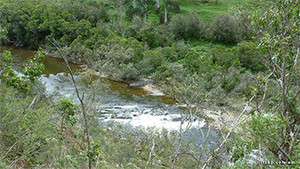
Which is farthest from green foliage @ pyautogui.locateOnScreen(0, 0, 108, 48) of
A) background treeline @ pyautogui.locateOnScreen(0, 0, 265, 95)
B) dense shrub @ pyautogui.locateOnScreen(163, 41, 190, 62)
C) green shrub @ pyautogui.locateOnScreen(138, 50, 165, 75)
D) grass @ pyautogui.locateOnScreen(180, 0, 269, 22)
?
grass @ pyautogui.locateOnScreen(180, 0, 269, 22)

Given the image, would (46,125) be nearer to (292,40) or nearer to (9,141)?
(9,141)

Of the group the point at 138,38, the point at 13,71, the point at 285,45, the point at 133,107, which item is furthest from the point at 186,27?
the point at 285,45

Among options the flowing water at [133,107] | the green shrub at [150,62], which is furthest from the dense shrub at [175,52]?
the flowing water at [133,107]

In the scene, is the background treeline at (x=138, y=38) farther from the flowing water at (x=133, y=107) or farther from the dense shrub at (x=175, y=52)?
the flowing water at (x=133, y=107)

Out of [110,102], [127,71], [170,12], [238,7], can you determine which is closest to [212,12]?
[170,12]

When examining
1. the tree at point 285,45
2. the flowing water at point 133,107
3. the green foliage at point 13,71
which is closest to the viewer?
the tree at point 285,45

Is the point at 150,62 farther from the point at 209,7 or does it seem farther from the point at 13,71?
the point at 209,7

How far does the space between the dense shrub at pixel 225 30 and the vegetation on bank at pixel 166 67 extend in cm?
10

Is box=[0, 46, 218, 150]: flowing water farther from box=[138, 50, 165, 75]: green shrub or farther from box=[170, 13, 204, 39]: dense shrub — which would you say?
box=[170, 13, 204, 39]: dense shrub

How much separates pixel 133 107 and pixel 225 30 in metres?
14.3

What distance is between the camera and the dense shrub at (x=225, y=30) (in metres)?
25.7

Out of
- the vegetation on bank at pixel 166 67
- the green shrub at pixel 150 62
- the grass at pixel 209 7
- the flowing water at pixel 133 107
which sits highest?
the grass at pixel 209 7

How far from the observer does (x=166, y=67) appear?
21.1 m

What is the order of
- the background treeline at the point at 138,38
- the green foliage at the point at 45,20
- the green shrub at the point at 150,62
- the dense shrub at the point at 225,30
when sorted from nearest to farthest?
the background treeline at the point at 138,38
the green shrub at the point at 150,62
the dense shrub at the point at 225,30
the green foliage at the point at 45,20
